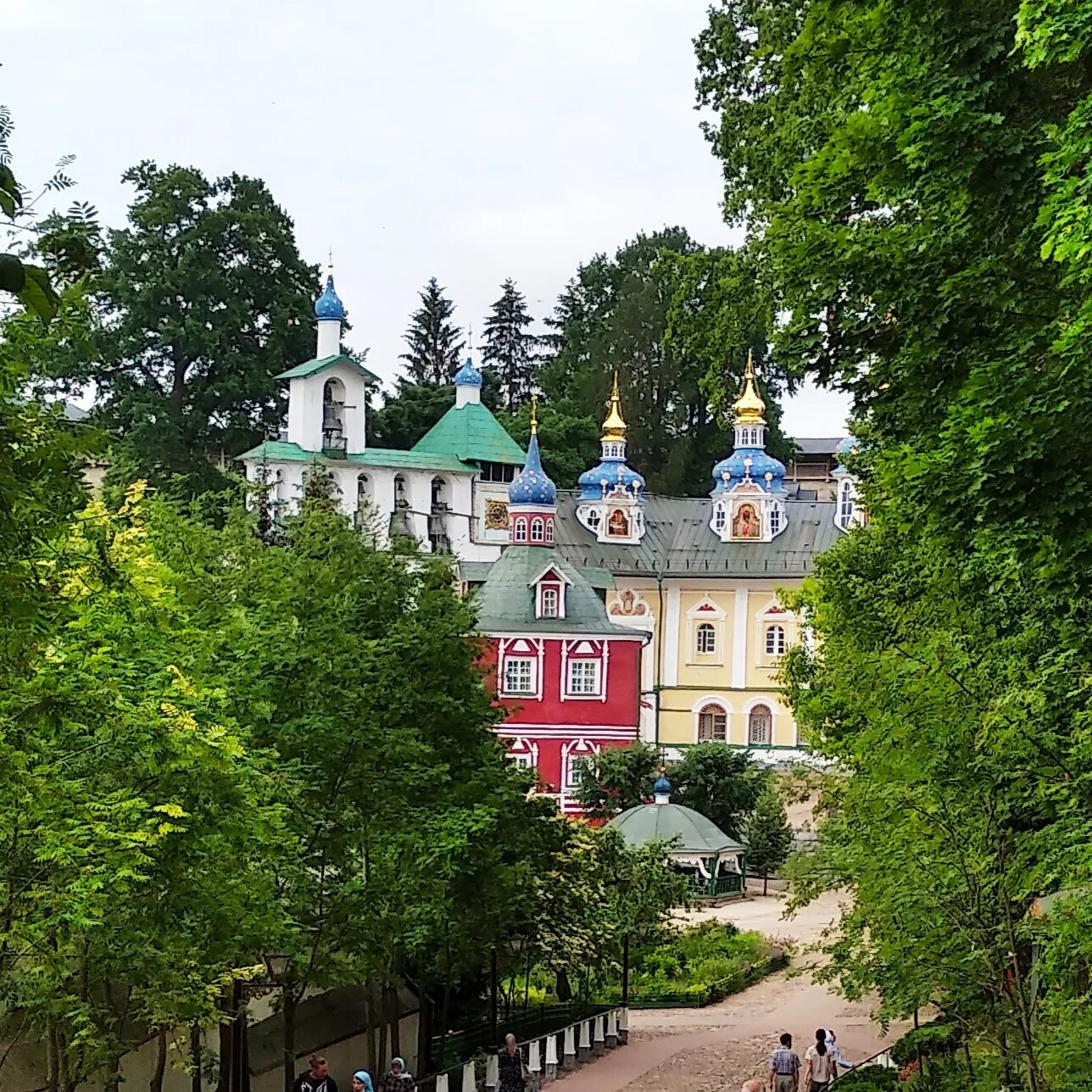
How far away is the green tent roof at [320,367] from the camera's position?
57.3 meters

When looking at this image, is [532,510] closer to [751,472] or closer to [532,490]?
[532,490]

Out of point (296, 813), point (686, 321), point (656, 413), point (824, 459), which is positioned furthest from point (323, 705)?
point (824, 459)

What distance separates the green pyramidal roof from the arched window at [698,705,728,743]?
39.0 feet

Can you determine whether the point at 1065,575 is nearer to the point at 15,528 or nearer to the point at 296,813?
the point at 15,528

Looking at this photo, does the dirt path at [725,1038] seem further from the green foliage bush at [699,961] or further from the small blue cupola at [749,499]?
the small blue cupola at [749,499]

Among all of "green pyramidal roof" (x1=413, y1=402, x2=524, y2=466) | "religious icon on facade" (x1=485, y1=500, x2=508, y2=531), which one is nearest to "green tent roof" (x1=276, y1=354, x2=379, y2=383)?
"green pyramidal roof" (x1=413, y1=402, x2=524, y2=466)

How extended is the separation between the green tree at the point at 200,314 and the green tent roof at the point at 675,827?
22.2 m

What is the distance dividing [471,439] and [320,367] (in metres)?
7.30

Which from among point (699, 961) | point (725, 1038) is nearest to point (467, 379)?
point (699, 961)

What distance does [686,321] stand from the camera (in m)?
18.8

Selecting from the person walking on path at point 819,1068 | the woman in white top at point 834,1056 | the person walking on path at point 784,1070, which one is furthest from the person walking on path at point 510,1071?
the woman in white top at point 834,1056

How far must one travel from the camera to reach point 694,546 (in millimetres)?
60094

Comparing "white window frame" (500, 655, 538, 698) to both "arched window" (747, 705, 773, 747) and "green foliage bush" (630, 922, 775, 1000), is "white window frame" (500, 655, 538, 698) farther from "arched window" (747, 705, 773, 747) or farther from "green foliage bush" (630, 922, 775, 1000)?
"green foliage bush" (630, 922, 775, 1000)

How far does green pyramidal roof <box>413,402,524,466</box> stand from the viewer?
62.4 m
